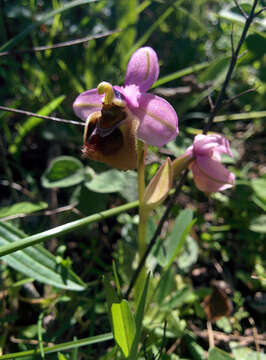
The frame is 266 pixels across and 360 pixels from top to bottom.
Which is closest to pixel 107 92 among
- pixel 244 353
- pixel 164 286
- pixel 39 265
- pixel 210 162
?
pixel 210 162

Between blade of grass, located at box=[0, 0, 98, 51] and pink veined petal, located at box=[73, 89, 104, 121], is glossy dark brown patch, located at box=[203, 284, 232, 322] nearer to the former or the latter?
pink veined petal, located at box=[73, 89, 104, 121]

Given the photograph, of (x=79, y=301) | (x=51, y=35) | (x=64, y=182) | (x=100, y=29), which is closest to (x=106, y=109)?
(x=64, y=182)

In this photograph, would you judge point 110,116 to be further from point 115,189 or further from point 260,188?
point 260,188

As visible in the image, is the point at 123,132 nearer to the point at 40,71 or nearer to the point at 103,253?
the point at 103,253

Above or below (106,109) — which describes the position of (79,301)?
below

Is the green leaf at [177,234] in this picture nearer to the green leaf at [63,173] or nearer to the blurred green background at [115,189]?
the blurred green background at [115,189]

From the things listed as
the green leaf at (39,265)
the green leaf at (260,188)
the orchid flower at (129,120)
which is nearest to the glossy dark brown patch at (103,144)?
the orchid flower at (129,120)

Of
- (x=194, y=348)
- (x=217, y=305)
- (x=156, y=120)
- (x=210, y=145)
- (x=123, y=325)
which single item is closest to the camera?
(x=123, y=325)
